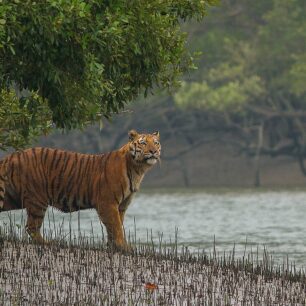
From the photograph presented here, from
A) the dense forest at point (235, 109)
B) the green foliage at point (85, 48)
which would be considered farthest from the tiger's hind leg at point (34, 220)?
the dense forest at point (235, 109)

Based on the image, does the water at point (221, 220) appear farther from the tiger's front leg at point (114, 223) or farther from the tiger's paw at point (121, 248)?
the tiger's paw at point (121, 248)

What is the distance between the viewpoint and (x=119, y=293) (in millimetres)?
15414

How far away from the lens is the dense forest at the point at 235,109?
65750 millimetres

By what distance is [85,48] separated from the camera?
15.3 metres

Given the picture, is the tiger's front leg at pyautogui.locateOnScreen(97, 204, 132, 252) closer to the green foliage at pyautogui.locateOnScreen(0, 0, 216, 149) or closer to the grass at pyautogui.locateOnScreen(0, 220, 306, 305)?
the grass at pyautogui.locateOnScreen(0, 220, 306, 305)

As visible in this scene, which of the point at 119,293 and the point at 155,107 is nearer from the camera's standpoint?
the point at 119,293

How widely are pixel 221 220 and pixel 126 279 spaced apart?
860 inches

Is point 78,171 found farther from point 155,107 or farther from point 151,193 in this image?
point 155,107

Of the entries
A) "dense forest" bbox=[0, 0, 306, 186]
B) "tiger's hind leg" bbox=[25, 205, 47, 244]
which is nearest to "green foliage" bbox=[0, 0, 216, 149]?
"tiger's hind leg" bbox=[25, 205, 47, 244]

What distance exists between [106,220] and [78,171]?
1064mm

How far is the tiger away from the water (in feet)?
3.05

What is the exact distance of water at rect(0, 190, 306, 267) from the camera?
92.0 feet

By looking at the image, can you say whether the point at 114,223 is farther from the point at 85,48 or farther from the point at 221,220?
the point at 221,220

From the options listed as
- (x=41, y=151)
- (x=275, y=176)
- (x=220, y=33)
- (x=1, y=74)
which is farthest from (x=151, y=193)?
(x=1, y=74)
